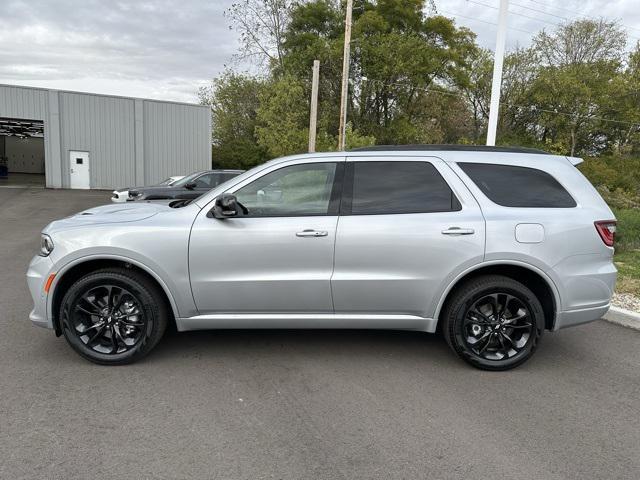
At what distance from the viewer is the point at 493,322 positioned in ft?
13.6

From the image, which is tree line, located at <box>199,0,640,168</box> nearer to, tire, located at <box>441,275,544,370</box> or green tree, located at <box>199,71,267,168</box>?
green tree, located at <box>199,71,267,168</box>

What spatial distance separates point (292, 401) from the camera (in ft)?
11.7

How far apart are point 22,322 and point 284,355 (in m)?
2.80

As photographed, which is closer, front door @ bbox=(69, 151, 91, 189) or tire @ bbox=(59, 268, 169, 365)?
tire @ bbox=(59, 268, 169, 365)

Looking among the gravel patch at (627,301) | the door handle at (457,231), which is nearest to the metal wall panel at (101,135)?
the gravel patch at (627,301)

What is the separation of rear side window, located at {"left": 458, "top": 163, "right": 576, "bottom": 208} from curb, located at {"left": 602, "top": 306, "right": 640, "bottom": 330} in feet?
7.21

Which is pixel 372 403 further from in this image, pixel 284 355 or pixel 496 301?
pixel 496 301

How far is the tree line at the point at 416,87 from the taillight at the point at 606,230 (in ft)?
81.1

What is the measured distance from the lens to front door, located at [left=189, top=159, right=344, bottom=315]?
3957 mm

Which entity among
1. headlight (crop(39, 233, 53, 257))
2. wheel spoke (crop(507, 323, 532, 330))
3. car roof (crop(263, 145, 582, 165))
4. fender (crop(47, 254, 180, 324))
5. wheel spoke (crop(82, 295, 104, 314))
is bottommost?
wheel spoke (crop(507, 323, 532, 330))

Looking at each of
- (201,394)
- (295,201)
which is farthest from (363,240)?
(201,394)

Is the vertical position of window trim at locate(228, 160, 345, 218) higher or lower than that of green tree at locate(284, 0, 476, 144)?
lower

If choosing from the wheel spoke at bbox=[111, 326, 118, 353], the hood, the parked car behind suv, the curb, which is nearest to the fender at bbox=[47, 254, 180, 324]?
the hood

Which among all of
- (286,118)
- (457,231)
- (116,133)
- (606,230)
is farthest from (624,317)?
(116,133)
